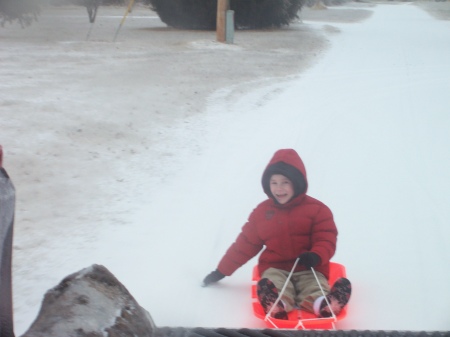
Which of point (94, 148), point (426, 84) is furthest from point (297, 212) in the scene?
point (426, 84)

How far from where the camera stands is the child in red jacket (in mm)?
3139

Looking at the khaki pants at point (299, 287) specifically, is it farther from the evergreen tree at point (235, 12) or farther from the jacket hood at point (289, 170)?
the evergreen tree at point (235, 12)

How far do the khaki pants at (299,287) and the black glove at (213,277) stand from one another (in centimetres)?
27

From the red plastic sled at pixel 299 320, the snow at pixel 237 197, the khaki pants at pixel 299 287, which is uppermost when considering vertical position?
the khaki pants at pixel 299 287

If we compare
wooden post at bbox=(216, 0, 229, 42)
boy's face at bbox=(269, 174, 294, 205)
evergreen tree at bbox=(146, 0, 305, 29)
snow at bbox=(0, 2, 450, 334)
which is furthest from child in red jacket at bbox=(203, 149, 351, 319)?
evergreen tree at bbox=(146, 0, 305, 29)

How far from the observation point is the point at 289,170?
3209 mm

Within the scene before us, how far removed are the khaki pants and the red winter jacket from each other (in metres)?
0.05

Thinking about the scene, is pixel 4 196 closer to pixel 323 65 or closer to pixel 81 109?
pixel 81 109

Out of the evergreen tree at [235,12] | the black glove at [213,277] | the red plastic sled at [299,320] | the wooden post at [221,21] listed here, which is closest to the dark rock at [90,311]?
the red plastic sled at [299,320]

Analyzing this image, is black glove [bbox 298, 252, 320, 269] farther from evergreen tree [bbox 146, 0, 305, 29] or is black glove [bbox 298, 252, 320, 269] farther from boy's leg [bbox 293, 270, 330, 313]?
evergreen tree [bbox 146, 0, 305, 29]

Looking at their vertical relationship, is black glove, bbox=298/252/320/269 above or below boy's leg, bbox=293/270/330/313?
above

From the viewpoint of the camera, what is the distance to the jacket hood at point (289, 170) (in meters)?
3.20

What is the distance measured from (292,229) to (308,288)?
0.29 meters

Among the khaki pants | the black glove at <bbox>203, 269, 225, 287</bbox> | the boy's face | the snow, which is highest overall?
the boy's face
